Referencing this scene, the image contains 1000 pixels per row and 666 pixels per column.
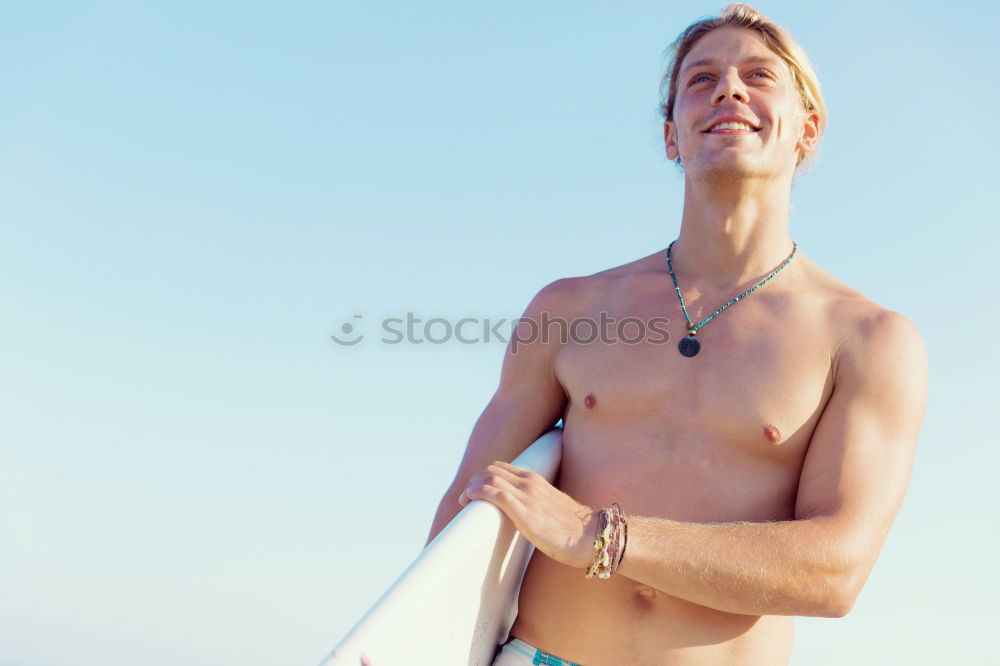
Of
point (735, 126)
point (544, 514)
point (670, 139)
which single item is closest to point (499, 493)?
point (544, 514)

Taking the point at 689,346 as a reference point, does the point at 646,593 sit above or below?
below

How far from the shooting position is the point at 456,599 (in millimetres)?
2545

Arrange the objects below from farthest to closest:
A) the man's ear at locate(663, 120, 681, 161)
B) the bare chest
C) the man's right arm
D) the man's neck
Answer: the man's ear at locate(663, 120, 681, 161) → the man's neck → the man's right arm → the bare chest

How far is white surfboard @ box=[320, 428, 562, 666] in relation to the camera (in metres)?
2.10

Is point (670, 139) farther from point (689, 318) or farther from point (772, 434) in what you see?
point (772, 434)

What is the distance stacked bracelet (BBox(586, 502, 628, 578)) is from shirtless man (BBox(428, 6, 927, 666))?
21 mm

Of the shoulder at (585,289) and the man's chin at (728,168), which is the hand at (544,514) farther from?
the man's chin at (728,168)

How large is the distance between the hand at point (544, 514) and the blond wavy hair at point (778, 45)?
→ 6.47ft

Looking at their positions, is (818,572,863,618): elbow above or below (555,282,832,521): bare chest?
below

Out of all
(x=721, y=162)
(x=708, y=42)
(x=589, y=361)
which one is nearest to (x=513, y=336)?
(x=589, y=361)

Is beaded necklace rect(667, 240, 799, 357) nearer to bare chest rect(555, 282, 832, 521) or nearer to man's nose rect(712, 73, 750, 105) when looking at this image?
bare chest rect(555, 282, 832, 521)

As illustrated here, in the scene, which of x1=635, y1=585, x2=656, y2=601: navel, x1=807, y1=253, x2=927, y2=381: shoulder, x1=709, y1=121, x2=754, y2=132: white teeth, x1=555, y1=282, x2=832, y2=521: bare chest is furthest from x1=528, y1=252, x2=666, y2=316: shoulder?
x1=635, y1=585, x2=656, y2=601: navel

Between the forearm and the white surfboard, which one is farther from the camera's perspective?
the forearm

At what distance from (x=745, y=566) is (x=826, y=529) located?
0.88 ft
